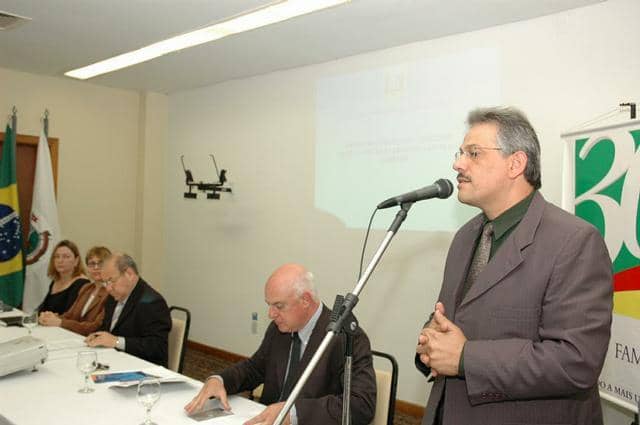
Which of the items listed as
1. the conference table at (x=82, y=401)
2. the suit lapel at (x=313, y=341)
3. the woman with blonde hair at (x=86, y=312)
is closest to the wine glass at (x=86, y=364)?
the conference table at (x=82, y=401)

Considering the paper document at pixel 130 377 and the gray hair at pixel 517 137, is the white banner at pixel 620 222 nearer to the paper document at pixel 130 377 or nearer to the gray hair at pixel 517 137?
the gray hair at pixel 517 137

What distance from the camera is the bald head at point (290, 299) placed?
92.7 inches

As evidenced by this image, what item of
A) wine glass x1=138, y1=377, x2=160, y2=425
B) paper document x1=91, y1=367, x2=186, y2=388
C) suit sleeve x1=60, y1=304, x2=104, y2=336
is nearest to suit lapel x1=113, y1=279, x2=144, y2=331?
suit sleeve x1=60, y1=304, x2=104, y2=336

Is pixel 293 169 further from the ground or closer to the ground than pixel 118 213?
further from the ground

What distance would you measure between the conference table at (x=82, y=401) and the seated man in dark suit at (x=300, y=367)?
91 millimetres

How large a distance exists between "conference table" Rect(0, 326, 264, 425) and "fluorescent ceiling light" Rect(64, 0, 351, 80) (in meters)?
2.16

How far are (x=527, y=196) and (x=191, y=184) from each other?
14.9 ft

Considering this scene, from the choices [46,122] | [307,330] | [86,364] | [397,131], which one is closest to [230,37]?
[397,131]

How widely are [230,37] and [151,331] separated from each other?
233 cm

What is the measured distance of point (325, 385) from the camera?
2.28 meters

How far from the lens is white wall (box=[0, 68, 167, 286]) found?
226 inches

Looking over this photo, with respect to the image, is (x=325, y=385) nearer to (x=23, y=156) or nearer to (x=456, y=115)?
(x=456, y=115)

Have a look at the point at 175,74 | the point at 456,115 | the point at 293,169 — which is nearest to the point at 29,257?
the point at 175,74

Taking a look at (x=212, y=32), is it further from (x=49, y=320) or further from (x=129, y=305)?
(x=49, y=320)
